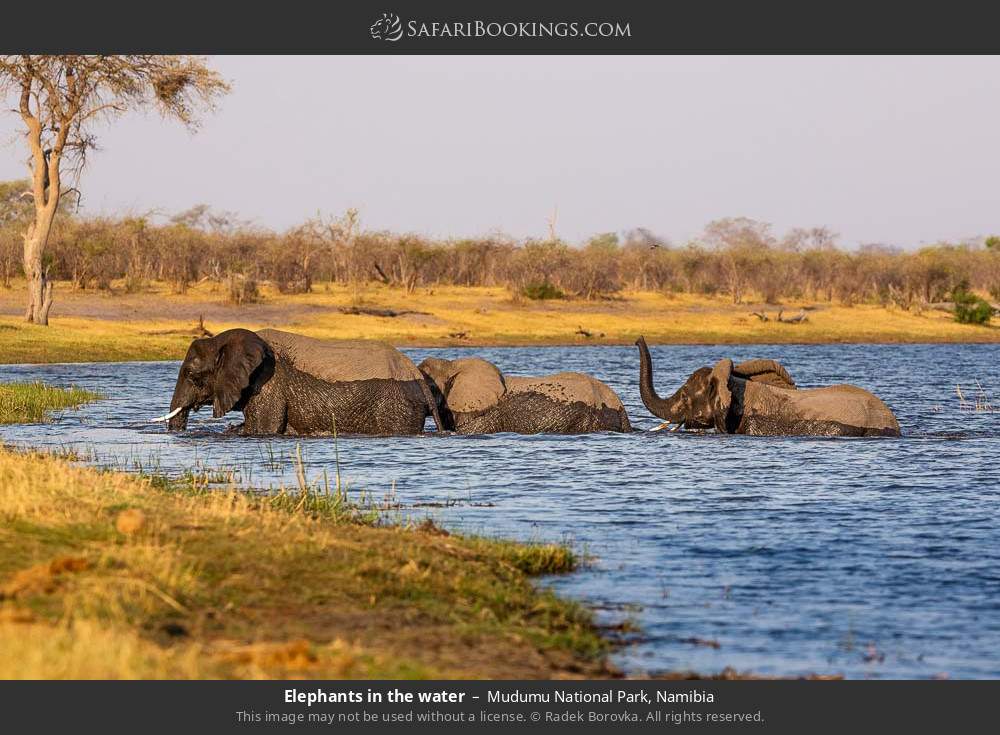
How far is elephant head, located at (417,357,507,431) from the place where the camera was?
59.7 feet

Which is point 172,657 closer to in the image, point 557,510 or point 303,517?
point 303,517

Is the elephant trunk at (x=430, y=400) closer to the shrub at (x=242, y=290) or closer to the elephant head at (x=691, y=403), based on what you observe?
the elephant head at (x=691, y=403)

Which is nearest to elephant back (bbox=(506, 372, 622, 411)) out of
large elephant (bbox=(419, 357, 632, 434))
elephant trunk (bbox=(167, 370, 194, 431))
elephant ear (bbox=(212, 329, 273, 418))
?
large elephant (bbox=(419, 357, 632, 434))

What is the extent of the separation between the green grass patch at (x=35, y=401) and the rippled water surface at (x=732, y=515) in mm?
537

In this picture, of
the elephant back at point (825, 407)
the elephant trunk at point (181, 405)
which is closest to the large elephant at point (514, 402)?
the elephant back at point (825, 407)

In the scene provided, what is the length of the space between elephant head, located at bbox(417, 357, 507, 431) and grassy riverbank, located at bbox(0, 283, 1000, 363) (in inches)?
654

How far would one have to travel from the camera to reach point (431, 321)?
44000mm

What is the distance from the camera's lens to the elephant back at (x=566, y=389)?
1845cm

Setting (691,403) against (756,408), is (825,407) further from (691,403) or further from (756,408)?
(691,403)

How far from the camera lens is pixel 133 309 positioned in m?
42.2

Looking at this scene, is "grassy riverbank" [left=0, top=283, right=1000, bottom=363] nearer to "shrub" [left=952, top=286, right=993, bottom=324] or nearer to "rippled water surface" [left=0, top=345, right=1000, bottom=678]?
"shrub" [left=952, top=286, right=993, bottom=324]

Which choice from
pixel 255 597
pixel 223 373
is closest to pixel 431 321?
pixel 223 373

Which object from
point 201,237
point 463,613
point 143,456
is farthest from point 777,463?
point 201,237

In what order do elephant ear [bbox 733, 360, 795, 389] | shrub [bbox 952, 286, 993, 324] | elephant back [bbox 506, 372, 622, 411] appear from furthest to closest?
shrub [bbox 952, 286, 993, 324] < elephant ear [bbox 733, 360, 795, 389] < elephant back [bbox 506, 372, 622, 411]
